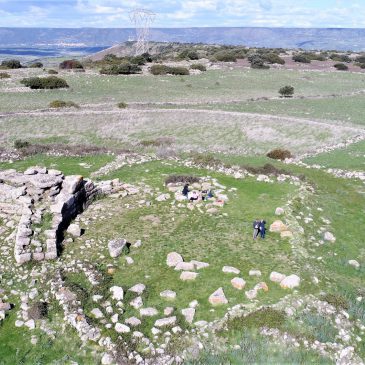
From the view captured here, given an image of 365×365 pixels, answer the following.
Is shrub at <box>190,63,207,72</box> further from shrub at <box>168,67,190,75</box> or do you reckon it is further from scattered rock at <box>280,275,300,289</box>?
scattered rock at <box>280,275,300,289</box>

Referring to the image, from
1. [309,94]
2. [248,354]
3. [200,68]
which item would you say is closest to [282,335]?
[248,354]

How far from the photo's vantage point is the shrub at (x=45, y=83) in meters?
60.5

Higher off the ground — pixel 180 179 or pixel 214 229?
pixel 180 179

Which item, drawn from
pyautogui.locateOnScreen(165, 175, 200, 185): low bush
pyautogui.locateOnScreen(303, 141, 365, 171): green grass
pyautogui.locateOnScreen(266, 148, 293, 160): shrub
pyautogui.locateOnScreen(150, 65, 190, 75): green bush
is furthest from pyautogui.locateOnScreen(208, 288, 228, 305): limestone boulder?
pyautogui.locateOnScreen(150, 65, 190, 75): green bush

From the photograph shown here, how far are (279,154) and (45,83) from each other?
128 feet

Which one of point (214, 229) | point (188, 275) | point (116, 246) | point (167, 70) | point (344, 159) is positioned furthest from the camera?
point (167, 70)

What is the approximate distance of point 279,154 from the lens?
3462 centimetres

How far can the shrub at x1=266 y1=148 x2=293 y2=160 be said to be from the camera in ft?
113

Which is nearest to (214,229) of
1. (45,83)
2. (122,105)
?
(122,105)

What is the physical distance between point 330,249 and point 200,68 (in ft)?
213

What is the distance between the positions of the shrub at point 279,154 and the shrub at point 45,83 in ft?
122

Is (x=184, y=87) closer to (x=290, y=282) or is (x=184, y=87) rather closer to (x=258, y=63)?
(x=258, y=63)

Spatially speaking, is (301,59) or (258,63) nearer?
(258,63)

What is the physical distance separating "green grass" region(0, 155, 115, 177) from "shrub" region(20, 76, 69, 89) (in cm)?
3056
